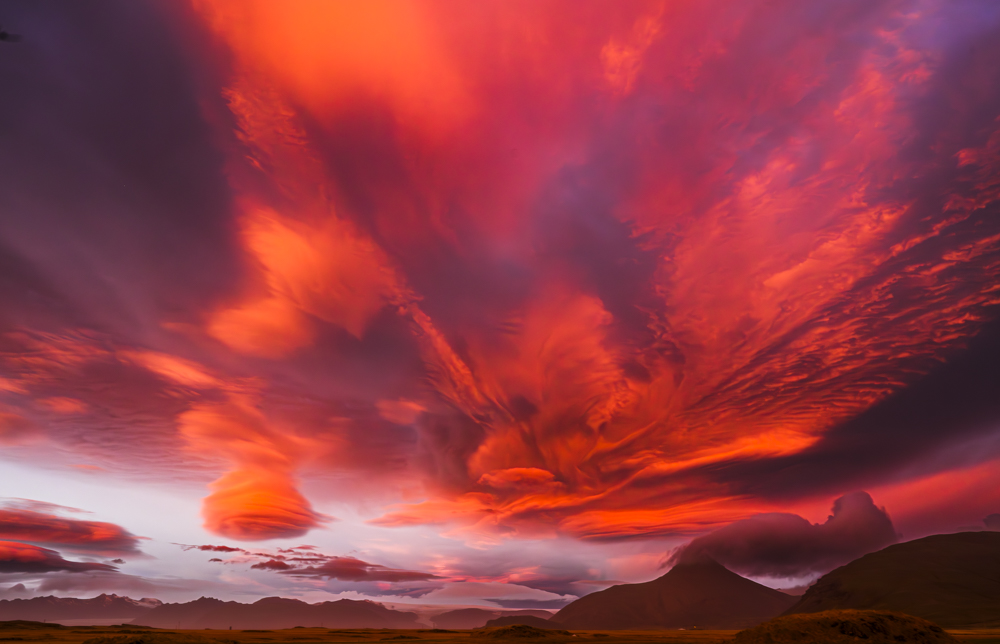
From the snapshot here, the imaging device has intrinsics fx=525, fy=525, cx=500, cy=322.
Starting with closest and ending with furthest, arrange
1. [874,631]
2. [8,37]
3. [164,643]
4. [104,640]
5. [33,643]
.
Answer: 1. [8,37]
2. [874,631]
3. [164,643]
4. [104,640]
5. [33,643]

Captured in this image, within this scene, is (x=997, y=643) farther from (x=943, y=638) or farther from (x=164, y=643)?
(x=164, y=643)

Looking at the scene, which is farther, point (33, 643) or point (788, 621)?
point (33, 643)

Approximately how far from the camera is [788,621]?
132 meters

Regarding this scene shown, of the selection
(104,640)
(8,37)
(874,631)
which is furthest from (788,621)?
(104,640)

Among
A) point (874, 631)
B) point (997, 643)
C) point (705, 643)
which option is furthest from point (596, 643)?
point (997, 643)

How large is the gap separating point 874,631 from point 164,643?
182 m

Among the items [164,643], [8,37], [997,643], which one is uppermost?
[8,37]

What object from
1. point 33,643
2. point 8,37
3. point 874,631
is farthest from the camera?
point 33,643

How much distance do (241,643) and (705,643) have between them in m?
166

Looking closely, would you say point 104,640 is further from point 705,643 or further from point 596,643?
point 705,643

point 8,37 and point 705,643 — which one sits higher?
point 8,37

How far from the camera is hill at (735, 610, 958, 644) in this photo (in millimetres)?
123812

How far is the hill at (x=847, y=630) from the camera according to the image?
12381 cm

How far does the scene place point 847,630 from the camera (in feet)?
414
